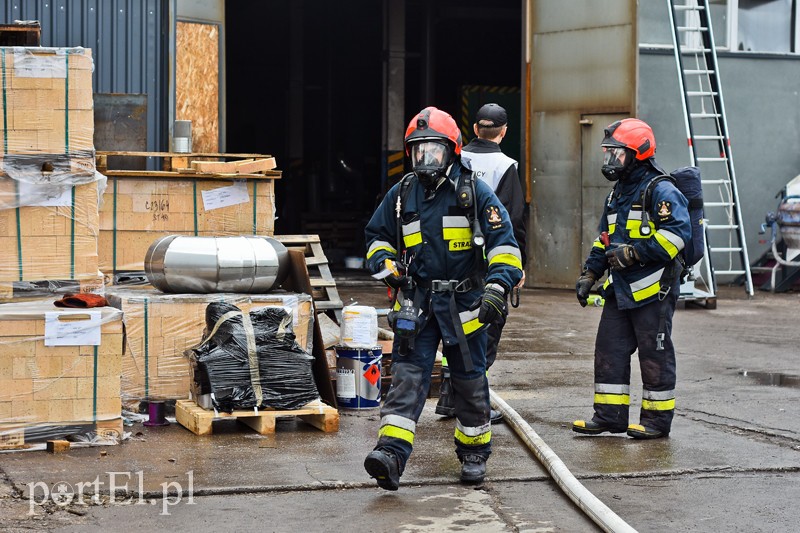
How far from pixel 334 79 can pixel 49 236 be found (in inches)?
994

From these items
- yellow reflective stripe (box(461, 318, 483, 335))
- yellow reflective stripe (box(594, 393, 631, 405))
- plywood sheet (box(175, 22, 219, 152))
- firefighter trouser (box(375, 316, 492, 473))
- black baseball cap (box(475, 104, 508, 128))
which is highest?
plywood sheet (box(175, 22, 219, 152))

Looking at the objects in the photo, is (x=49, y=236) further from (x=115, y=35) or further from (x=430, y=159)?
(x=115, y=35)

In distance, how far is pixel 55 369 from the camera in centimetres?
653

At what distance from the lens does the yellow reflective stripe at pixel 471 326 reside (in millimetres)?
5938

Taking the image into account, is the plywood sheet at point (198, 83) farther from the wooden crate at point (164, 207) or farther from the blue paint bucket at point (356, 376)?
the blue paint bucket at point (356, 376)

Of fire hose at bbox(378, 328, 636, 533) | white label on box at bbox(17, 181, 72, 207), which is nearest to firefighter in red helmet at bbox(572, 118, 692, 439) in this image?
fire hose at bbox(378, 328, 636, 533)

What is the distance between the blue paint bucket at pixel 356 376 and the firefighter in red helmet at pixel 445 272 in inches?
66.9

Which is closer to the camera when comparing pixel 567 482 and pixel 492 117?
pixel 567 482

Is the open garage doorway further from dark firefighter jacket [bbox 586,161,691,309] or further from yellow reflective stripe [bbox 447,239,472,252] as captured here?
yellow reflective stripe [bbox 447,239,472,252]

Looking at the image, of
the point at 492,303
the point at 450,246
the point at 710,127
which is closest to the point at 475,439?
the point at 492,303

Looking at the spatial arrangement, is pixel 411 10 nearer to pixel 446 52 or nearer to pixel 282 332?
pixel 446 52

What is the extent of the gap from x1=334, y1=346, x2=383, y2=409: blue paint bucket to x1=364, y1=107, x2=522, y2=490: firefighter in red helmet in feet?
5.58

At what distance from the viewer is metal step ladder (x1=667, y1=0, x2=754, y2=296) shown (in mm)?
15734

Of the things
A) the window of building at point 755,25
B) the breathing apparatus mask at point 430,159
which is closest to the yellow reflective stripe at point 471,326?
the breathing apparatus mask at point 430,159
